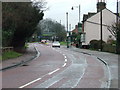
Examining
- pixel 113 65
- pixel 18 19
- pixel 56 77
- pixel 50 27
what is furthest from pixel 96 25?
pixel 50 27

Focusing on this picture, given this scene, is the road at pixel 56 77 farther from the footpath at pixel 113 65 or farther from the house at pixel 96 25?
the house at pixel 96 25

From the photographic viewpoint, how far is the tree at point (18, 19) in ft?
95.7

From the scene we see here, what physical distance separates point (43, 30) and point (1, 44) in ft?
395

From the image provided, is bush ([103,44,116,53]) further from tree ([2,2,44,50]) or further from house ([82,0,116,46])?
house ([82,0,116,46])

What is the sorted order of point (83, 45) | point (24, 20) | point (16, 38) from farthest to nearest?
point (83, 45) → point (16, 38) → point (24, 20)

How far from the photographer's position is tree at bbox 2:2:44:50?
95.7 ft

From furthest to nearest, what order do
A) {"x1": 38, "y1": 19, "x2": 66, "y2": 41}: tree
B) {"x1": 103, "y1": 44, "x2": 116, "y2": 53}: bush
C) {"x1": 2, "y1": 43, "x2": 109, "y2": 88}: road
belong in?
{"x1": 38, "y1": 19, "x2": 66, "y2": 41}: tree → {"x1": 103, "y1": 44, "x2": 116, "y2": 53}: bush → {"x1": 2, "y1": 43, "x2": 109, "y2": 88}: road

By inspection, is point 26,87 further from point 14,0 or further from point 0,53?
point 14,0

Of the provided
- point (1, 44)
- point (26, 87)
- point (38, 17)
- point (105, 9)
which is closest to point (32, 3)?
point (38, 17)

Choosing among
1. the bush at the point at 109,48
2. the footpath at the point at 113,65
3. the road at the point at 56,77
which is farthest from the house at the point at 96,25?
the road at the point at 56,77

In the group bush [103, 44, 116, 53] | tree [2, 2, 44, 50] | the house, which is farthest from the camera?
the house

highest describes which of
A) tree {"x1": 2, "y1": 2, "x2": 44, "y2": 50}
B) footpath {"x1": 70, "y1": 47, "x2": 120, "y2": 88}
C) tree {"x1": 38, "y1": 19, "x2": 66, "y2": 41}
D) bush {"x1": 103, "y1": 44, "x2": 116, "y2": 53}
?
tree {"x1": 38, "y1": 19, "x2": 66, "y2": 41}

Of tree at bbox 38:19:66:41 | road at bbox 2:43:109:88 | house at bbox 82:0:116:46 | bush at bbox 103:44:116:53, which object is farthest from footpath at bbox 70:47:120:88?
tree at bbox 38:19:66:41

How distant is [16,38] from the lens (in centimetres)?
4112
